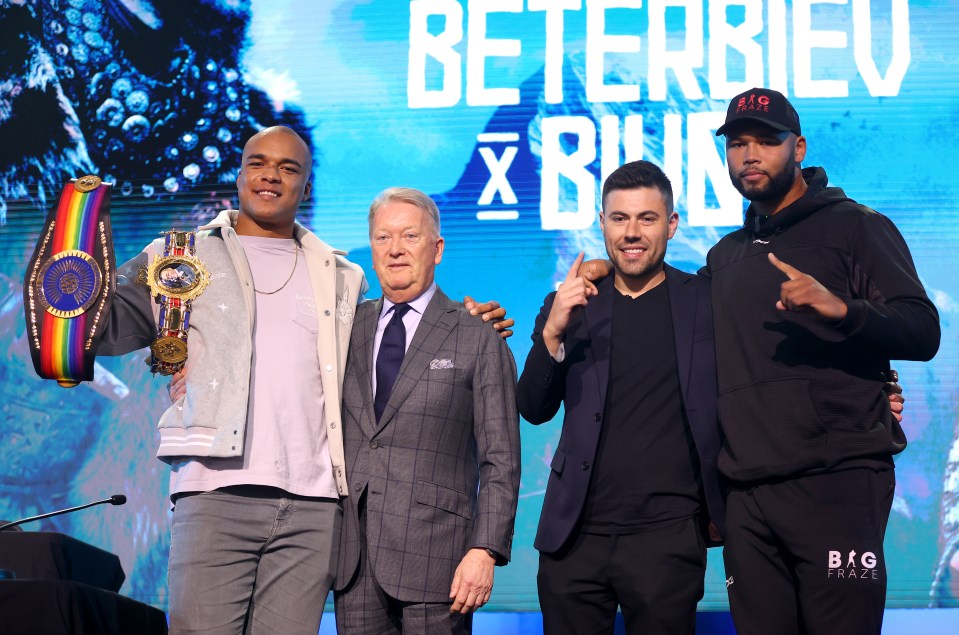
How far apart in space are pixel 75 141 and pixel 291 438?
261 cm

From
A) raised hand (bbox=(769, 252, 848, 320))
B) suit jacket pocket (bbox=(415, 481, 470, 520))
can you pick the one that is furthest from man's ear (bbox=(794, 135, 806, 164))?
suit jacket pocket (bbox=(415, 481, 470, 520))

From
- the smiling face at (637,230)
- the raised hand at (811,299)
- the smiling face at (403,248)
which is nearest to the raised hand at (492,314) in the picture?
the smiling face at (403,248)

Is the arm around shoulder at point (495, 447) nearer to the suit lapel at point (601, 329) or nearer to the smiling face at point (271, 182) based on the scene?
the suit lapel at point (601, 329)

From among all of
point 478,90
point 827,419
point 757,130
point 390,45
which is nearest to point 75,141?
point 390,45

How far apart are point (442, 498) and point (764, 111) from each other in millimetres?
1189

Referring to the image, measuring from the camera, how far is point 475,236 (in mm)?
4199

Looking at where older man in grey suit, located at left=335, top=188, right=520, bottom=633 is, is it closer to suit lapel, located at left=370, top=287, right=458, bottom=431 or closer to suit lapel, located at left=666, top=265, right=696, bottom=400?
suit lapel, located at left=370, top=287, right=458, bottom=431

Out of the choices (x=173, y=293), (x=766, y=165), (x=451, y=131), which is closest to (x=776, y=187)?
(x=766, y=165)

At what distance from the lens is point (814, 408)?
→ 92.6 inches

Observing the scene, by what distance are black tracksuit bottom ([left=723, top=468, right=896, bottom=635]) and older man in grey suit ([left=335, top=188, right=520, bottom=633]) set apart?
531 mm

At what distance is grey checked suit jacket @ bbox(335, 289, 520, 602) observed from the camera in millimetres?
2389

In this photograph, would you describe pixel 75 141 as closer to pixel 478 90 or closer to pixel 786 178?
pixel 478 90

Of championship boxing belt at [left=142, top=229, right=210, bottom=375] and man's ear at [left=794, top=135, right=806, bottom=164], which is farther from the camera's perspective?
man's ear at [left=794, top=135, right=806, bottom=164]

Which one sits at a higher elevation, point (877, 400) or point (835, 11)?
point (835, 11)
